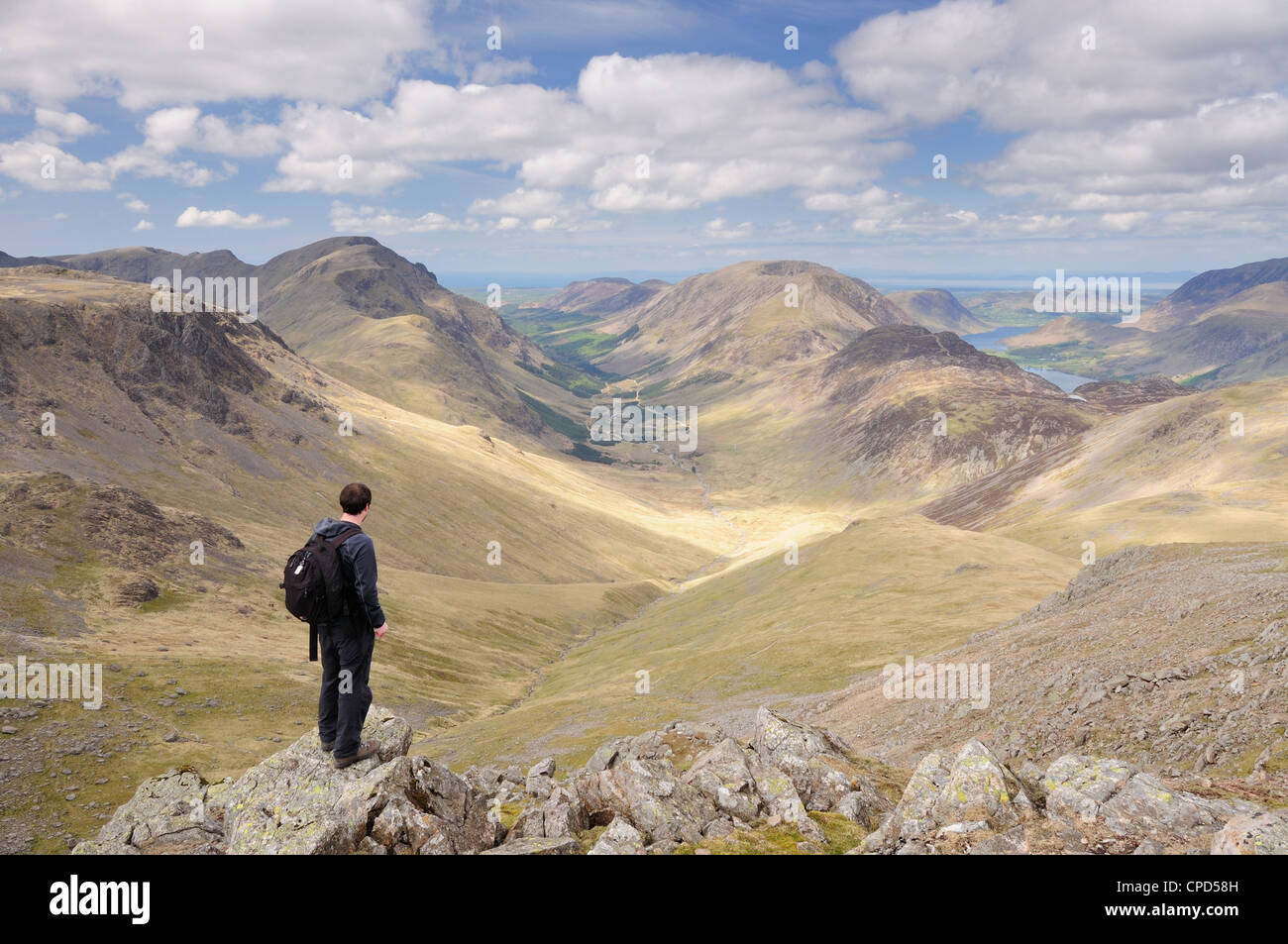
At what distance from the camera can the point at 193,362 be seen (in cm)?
18312

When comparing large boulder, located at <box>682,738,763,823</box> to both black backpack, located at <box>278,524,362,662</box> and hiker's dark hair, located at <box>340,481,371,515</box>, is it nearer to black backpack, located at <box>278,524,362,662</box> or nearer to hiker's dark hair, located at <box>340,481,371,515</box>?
black backpack, located at <box>278,524,362,662</box>

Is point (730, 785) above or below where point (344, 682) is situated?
below

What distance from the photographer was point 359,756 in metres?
18.5

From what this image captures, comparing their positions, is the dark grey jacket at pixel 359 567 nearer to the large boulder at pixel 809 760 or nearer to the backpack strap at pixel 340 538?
the backpack strap at pixel 340 538

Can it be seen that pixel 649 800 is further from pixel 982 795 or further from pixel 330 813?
pixel 982 795

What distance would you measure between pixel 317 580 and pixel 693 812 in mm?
12319

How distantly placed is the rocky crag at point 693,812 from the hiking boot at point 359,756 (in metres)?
0.17

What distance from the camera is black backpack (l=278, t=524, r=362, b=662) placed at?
15.7 m

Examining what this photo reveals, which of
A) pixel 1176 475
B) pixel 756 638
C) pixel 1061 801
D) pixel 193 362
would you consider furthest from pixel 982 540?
pixel 193 362

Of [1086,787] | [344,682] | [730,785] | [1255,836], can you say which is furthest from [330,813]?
[1255,836]

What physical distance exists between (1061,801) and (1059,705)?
899 inches

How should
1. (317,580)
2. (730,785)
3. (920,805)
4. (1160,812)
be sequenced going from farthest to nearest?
(730,785)
(920,805)
(1160,812)
(317,580)

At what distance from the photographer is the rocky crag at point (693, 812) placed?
15.9m

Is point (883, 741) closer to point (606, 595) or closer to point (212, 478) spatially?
point (606, 595)
